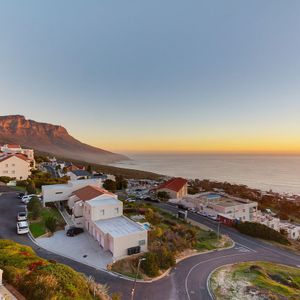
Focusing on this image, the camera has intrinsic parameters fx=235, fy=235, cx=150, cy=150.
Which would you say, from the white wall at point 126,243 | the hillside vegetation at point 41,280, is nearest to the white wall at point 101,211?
the white wall at point 126,243

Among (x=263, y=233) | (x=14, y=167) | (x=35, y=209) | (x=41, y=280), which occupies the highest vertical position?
(x=14, y=167)

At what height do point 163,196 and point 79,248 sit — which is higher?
point 79,248

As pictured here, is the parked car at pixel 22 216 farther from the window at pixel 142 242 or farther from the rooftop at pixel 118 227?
the window at pixel 142 242

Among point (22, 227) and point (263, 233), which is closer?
point (22, 227)

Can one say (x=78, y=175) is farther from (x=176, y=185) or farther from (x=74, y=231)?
(x=74, y=231)

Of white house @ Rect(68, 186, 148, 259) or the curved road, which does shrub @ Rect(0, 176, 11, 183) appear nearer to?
the curved road

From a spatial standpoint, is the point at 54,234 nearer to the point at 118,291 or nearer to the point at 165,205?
the point at 118,291

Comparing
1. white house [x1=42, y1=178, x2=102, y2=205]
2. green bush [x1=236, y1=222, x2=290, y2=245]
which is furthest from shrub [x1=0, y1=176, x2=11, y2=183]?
green bush [x1=236, y1=222, x2=290, y2=245]

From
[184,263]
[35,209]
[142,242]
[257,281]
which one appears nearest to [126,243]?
[142,242]
